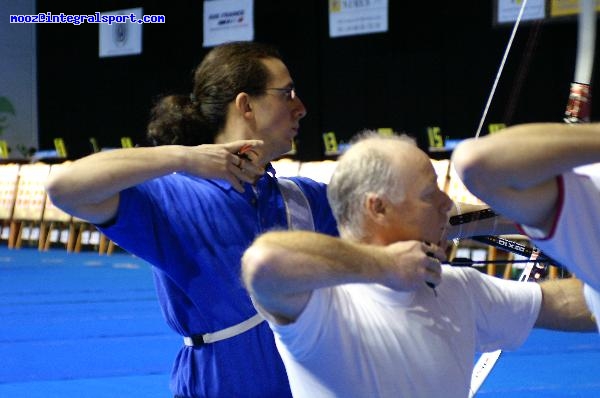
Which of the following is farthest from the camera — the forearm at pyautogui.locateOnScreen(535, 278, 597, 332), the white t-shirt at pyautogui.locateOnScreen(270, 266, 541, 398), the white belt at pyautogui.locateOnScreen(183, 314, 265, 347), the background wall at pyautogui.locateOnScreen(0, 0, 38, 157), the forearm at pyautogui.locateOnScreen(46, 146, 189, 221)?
the background wall at pyautogui.locateOnScreen(0, 0, 38, 157)

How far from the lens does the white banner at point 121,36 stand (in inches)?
734

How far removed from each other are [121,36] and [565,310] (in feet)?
58.4

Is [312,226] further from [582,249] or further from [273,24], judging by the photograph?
[273,24]

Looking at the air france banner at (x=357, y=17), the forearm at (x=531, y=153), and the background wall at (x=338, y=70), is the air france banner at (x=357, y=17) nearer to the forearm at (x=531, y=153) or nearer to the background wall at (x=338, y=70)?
the background wall at (x=338, y=70)

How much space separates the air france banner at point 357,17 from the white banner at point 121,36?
4.30 meters

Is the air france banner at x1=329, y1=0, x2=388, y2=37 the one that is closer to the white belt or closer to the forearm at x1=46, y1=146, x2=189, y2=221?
the white belt

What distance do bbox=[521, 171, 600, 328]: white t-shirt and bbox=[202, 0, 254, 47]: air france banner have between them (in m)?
15.0

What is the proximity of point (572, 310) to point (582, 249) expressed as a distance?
0.43 meters

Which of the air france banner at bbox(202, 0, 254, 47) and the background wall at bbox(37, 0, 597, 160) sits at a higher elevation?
the air france banner at bbox(202, 0, 254, 47)

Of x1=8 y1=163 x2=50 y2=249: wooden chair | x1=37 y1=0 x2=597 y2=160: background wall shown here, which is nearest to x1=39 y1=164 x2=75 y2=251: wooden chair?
x1=8 y1=163 x2=50 y2=249: wooden chair

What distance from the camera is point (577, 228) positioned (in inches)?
63.8

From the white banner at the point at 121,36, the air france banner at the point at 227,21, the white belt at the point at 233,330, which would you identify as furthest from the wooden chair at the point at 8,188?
the white belt at the point at 233,330

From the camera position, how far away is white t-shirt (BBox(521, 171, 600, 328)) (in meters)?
1.62

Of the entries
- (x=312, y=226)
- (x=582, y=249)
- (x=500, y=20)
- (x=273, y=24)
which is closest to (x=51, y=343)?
(x=312, y=226)
